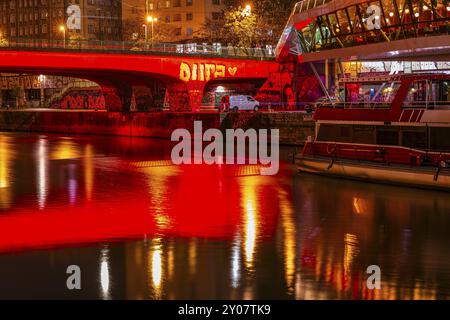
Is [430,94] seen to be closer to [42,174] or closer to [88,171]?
[88,171]

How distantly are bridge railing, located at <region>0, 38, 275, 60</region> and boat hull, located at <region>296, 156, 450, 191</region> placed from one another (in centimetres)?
3528

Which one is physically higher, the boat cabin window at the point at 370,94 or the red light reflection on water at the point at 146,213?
the boat cabin window at the point at 370,94

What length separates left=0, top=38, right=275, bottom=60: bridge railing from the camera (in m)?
66.8

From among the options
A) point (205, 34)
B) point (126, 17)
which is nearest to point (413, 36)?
point (205, 34)

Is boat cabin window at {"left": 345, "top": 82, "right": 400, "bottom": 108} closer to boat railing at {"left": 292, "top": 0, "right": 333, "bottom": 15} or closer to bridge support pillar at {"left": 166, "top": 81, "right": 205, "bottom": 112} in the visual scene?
boat railing at {"left": 292, "top": 0, "right": 333, "bottom": 15}

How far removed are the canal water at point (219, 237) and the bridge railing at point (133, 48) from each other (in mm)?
29523

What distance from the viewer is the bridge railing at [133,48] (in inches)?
2628

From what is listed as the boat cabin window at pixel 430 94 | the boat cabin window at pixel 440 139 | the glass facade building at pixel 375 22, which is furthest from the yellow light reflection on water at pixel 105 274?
the glass facade building at pixel 375 22

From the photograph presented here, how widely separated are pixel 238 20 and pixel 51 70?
30.3m

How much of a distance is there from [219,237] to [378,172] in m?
12.6

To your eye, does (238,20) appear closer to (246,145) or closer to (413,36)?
(246,145)

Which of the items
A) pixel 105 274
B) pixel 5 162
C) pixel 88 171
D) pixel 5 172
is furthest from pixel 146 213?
pixel 5 162

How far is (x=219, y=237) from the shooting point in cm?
2269

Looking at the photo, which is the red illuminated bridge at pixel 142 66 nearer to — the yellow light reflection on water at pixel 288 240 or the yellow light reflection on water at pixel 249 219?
the yellow light reflection on water at pixel 249 219
